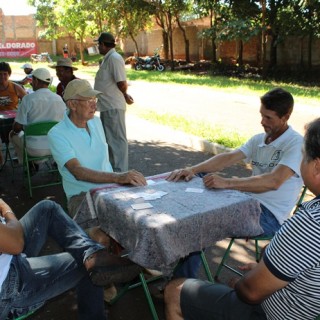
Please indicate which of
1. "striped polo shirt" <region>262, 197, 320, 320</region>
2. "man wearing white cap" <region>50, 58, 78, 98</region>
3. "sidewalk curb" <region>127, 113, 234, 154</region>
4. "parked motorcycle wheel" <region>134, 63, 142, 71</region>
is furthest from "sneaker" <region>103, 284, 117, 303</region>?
"parked motorcycle wheel" <region>134, 63, 142, 71</region>

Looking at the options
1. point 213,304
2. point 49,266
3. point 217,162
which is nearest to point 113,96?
point 217,162

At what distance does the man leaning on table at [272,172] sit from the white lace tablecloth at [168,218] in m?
0.23

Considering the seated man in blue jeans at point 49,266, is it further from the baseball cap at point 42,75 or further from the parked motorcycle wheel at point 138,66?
the parked motorcycle wheel at point 138,66

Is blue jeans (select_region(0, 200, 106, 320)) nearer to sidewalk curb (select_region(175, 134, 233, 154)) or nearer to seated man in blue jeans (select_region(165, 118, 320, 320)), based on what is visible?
seated man in blue jeans (select_region(165, 118, 320, 320))

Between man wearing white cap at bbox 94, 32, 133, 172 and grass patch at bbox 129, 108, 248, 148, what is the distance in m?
1.98

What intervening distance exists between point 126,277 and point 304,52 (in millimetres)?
21754

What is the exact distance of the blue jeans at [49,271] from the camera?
6.93 ft

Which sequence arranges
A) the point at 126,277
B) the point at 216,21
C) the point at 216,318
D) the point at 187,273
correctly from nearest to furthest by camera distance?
the point at 216,318 → the point at 126,277 → the point at 187,273 → the point at 216,21

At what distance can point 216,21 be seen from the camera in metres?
21.6

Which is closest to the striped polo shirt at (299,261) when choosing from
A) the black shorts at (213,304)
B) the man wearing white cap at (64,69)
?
the black shorts at (213,304)

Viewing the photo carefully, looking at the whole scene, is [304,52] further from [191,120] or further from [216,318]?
[216,318]

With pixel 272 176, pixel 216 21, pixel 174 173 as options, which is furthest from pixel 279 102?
pixel 216 21

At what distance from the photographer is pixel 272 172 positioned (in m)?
2.80

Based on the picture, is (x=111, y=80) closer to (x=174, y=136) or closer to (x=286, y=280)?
(x=174, y=136)
